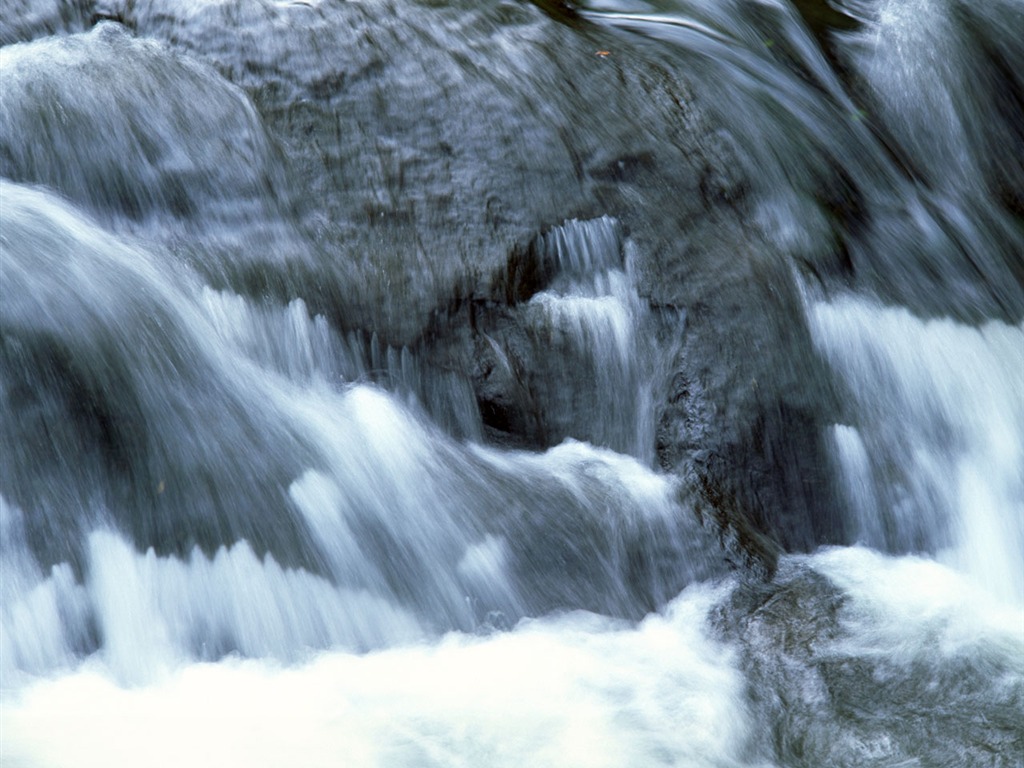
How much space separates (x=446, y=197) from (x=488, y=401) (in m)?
0.72

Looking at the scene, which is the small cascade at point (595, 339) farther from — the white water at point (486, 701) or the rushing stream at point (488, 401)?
the white water at point (486, 701)

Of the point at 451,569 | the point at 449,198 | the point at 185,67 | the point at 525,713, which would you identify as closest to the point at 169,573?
the point at 451,569

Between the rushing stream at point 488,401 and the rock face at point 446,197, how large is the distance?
0.04 ft

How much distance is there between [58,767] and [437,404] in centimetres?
156

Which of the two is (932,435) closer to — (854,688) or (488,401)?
(854,688)

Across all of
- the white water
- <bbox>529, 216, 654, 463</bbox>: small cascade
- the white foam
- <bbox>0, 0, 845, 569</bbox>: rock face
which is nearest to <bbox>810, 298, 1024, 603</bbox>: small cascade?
<bbox>0, 0, 845, 569</bbox>: rock face

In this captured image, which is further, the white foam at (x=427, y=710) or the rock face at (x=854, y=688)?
the rock face at (x=854, y=688)

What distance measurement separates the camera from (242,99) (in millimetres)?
4160

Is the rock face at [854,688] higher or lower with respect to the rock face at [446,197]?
lower

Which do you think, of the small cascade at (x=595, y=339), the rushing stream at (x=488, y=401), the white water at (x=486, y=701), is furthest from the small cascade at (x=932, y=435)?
the small cascade at (x=595, y=339)

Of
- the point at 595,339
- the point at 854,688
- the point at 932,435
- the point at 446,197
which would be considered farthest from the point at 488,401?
the point at 932,435

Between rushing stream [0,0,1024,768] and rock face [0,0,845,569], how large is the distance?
13mm

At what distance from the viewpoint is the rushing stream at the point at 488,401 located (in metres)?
3.11

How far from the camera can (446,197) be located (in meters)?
4.12
